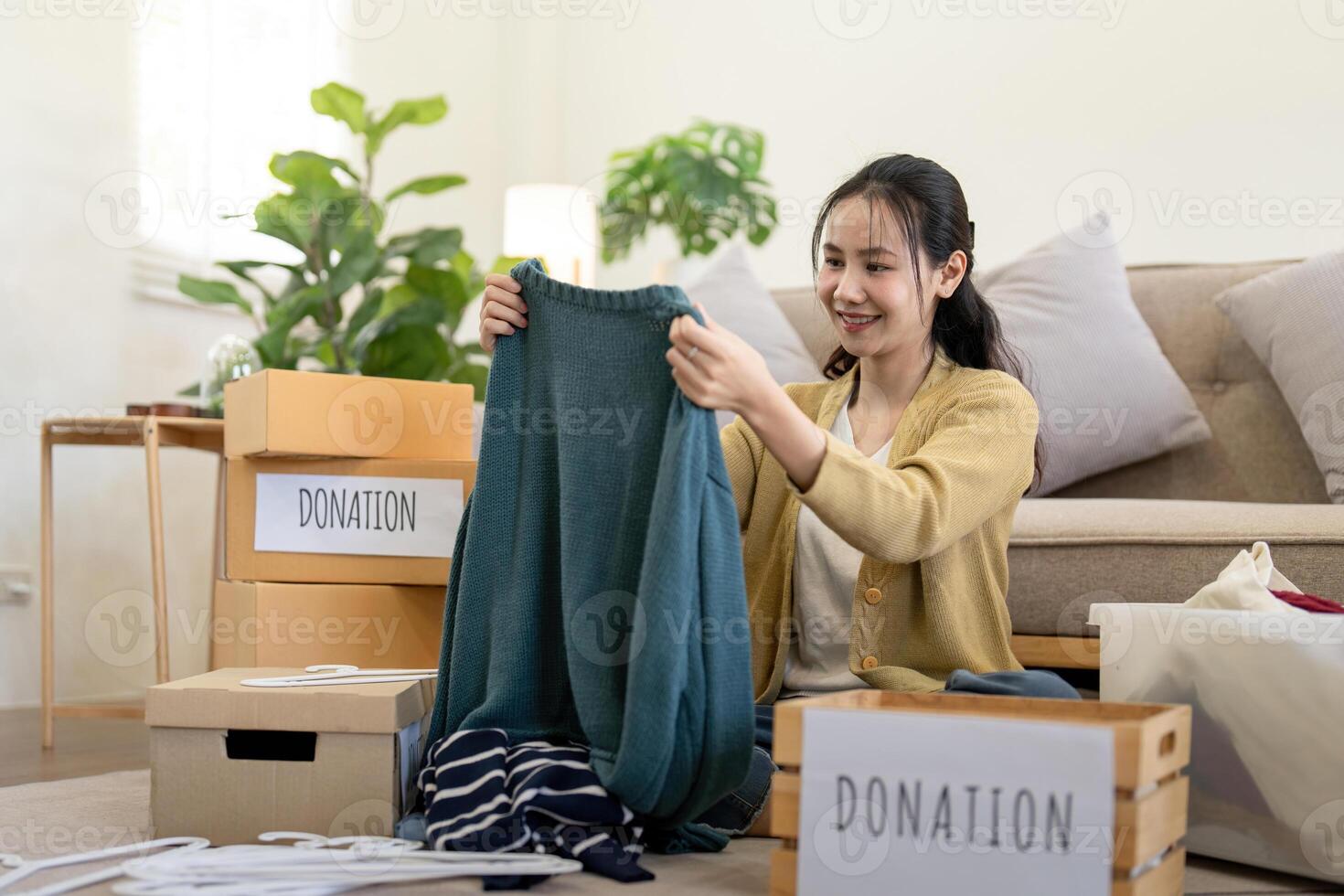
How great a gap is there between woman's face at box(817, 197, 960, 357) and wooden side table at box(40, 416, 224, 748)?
3.60 ft

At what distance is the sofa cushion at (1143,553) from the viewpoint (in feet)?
4.96

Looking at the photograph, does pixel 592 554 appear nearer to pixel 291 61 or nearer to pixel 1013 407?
pixel 1013 407

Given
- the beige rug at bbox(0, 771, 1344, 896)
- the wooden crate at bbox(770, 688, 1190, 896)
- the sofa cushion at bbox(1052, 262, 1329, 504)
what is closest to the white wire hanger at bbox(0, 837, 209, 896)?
the beige rug at bbox(0, 771, 1344, 896)

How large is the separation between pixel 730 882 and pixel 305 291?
1.62 metres

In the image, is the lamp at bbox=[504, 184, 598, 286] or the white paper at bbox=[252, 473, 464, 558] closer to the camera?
the white paper at bbox=[252, 473, 464, 558]

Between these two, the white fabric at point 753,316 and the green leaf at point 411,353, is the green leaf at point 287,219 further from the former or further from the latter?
the white fabric at point 753,316

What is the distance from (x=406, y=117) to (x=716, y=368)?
5.64 ft

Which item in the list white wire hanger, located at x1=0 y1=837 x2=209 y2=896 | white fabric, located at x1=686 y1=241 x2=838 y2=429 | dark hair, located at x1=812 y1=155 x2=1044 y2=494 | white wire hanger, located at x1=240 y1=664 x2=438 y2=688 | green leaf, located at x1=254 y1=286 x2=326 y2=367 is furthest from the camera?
green leaf, located at x1=254 y1=286 x2=326 y2=367

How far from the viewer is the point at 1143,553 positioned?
156 centimetres

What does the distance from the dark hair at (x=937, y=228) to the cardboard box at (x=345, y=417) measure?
→ 55 cm

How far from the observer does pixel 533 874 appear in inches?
41.8

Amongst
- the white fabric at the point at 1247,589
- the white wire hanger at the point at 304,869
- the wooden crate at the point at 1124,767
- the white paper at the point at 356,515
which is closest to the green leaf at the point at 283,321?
the white paper at the point at 356,515

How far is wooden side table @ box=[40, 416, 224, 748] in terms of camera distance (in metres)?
1.95

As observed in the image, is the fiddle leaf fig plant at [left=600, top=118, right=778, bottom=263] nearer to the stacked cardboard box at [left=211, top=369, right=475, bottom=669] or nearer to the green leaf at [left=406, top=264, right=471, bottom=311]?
the green leaf at [left=406, top=264, right=471, bottom=311]
